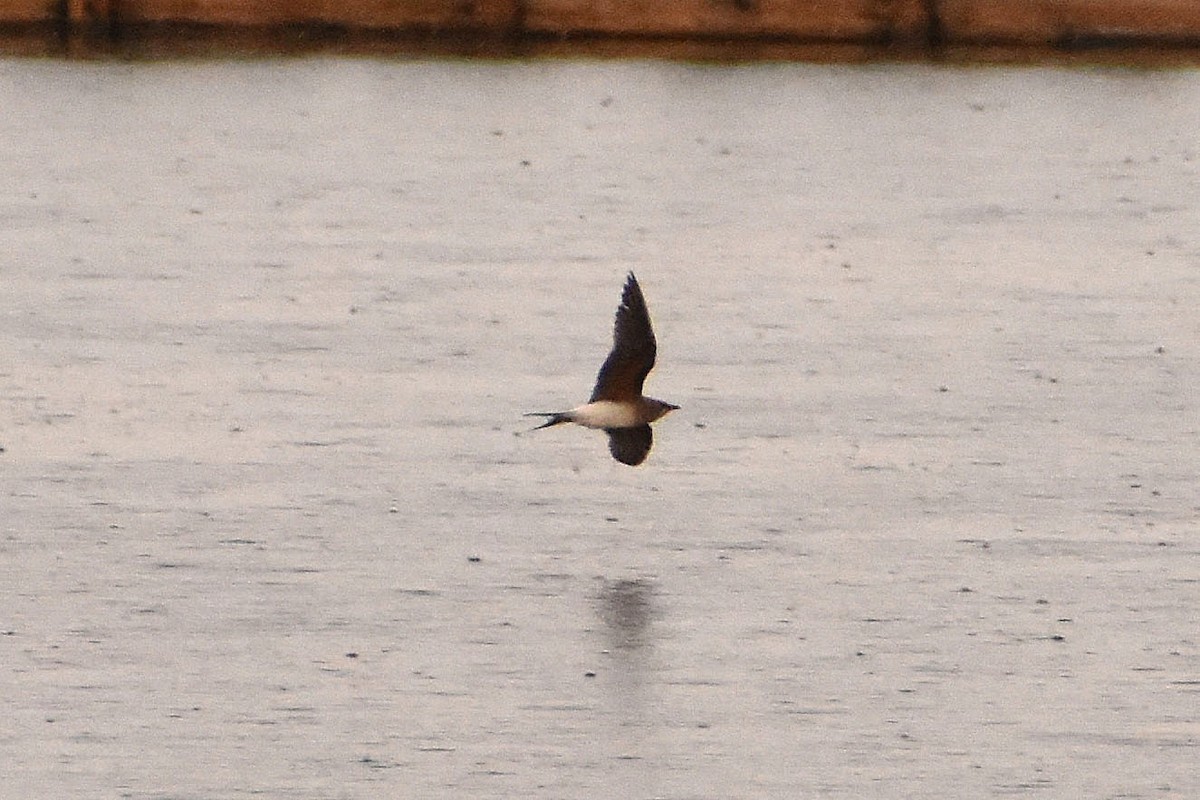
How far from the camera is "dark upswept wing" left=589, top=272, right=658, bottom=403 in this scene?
11305 millimetres

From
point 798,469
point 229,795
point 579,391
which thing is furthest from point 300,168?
point 229,795

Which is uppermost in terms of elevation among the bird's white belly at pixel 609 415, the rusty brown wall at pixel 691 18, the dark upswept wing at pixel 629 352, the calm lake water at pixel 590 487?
the dark upswept wing at pixel 629 352

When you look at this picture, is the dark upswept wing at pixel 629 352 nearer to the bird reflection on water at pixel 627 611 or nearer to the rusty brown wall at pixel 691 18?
the bird reflection on water at pixel 627 611

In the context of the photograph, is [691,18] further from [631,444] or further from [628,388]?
[631,444]

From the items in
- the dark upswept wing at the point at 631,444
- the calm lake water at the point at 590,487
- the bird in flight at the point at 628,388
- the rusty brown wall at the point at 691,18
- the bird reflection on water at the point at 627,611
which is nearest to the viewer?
the calm lake water at the point at 590,487

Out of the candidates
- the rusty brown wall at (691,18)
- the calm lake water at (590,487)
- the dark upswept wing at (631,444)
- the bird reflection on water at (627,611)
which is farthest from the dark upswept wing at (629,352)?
the rusty brown wall at (691,18)

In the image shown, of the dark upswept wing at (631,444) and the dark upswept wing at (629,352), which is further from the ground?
the dark upswept wing at (629,352)

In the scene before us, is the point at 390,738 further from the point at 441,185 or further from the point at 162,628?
the point at 441,185

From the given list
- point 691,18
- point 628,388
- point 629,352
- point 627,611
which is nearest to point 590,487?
point 628,388

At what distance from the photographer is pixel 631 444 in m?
11.2

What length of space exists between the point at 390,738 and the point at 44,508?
326 cm

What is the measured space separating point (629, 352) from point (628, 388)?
0.51 ft

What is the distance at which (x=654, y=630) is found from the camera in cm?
998

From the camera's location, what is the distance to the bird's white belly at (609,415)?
11.3 metres
